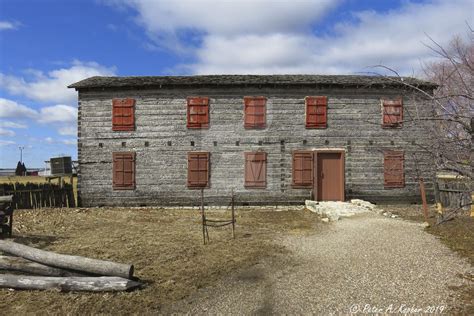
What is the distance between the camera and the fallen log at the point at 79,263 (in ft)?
22.1

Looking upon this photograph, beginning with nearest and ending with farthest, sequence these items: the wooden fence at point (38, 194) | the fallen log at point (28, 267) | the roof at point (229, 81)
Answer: the fallen log at point (28, 267) → the wooden fence at point (38, 194) → the roof at point (229, 81)

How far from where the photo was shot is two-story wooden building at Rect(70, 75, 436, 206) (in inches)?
764

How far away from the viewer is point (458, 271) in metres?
7.73

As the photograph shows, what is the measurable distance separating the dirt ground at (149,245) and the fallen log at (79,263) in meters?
0.38

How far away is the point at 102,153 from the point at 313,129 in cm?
1077

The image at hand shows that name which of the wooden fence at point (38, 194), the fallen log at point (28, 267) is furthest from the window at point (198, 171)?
the fallen log at point (28, 267)

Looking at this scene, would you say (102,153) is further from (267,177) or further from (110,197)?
(267,177)

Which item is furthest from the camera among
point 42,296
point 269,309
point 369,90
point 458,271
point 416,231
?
point 369,90

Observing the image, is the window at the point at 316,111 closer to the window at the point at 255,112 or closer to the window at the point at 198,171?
the window at the point at 255,112

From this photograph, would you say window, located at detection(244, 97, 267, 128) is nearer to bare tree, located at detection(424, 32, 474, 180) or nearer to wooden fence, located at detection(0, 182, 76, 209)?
wooden fence, located at detection(0, 182, 76, 209)

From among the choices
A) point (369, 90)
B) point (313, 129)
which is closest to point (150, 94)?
point (313, 129)

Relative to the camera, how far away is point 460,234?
441 inches

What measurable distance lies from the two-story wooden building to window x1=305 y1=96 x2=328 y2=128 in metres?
0.05

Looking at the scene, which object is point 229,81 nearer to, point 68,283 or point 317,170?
point 317,170
